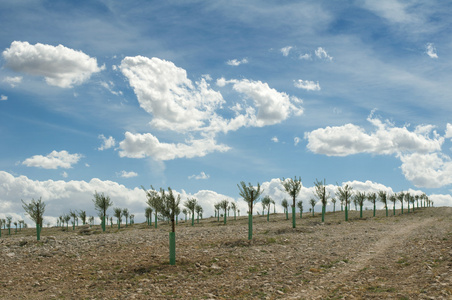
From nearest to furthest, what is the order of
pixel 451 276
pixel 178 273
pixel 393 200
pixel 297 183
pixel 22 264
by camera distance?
pixel 451 276, pixel 178 273, pixel 22 264, pixel 297 183, pixel 393 200

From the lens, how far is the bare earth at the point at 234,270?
1292 cm

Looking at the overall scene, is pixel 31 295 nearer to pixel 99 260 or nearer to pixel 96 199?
pixel 99 260

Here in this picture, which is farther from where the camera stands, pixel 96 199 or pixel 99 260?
pixel 96 199

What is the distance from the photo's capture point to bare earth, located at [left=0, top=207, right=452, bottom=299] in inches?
509

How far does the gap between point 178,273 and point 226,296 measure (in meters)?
4.68

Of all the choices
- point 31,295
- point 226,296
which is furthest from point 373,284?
point 31,295

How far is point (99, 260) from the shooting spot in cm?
2092

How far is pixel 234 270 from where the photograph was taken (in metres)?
17.0

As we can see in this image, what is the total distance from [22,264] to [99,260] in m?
4.85

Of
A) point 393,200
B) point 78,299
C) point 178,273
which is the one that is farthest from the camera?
point 393,200

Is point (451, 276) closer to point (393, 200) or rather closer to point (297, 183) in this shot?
point (297, 183)

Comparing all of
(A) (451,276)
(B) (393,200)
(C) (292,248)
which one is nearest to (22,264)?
(C) (292,248)

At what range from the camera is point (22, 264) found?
20812 mm

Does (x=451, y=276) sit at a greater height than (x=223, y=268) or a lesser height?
greater
